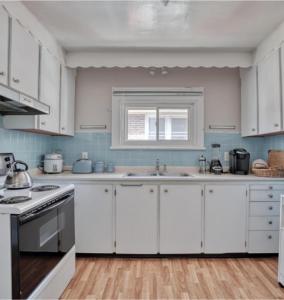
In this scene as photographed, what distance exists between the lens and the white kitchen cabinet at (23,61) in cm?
185

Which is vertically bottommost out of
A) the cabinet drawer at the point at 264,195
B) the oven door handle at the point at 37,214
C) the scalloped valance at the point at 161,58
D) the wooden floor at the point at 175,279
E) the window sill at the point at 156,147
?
the wooden floor at the point at 175,279

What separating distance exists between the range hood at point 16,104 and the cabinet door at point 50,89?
0.80ft

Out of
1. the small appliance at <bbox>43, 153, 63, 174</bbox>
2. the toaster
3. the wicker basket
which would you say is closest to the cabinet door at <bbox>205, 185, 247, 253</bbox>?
the wicker basket

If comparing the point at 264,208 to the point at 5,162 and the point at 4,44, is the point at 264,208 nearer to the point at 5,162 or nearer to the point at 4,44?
the point at 5,162

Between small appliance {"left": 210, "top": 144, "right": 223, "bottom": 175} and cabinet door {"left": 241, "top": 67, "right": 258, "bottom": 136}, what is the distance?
38cm

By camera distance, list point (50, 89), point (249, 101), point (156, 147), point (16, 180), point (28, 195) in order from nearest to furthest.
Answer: point (28, 195), point (16, 180), point (50, 89), point (249, 101), point (156, 147)

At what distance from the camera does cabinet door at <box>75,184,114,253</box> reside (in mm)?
2604

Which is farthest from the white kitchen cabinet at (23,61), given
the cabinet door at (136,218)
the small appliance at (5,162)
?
the cabinet door at (136,218)

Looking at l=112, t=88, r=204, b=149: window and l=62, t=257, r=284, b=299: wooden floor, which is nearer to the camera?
l=62, t=257, r=284, b=299: wooden floor

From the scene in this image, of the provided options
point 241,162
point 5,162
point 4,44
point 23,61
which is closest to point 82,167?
point 5,162

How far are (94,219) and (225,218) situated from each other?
1390 mm

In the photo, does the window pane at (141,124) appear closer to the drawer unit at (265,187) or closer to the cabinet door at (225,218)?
the cabinet door at (225,218)

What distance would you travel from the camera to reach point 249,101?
117 inches

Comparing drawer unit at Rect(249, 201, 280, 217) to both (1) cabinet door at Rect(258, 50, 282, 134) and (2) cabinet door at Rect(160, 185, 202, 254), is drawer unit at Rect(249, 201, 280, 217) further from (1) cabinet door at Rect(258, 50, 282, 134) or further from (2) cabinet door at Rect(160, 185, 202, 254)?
(1) cabinet door at Rect(258, 50, 282, 134)
